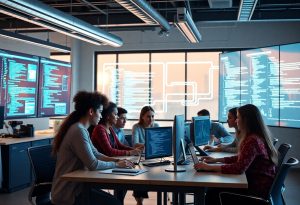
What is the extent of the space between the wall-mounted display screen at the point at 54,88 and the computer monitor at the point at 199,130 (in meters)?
4.00

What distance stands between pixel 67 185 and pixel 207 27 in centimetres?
656

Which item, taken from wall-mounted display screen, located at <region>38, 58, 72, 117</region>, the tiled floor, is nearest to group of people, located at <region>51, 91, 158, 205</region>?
the tiled floor

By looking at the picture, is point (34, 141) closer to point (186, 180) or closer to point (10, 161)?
point (10, 161)

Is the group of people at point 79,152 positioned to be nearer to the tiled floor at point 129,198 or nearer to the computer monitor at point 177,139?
the computer monitor at point 177,139

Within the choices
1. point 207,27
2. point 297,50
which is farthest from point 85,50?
point 297,50

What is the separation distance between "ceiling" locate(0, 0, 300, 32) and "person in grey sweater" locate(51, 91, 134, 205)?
3.86m

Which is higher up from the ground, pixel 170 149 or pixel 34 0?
pixel 34 0

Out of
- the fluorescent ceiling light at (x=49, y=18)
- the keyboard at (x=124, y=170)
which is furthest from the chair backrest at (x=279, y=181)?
the fluorescent ceiling light at (x=49, y=18)

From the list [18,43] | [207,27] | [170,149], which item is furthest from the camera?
[207,27]

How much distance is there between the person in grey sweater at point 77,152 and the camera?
3.20 metres

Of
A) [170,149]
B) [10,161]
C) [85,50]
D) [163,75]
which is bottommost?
[10,161]

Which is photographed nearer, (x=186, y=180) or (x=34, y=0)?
(x=186, y=180)

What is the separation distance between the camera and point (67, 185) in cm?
319

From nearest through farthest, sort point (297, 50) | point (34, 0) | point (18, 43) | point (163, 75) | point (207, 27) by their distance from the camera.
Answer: point (34, 0) < point (297, 50) < point (18, 43) < point (207, 27) < point (163, 75)
